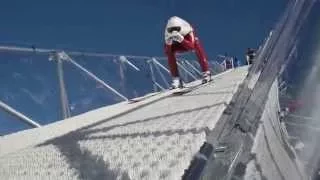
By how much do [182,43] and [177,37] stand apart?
0.29ft

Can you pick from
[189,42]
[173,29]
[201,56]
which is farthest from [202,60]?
[173,29]

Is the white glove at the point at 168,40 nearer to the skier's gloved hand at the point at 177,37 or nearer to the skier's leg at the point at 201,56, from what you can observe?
the skier's gloved hand at the point at 177,37

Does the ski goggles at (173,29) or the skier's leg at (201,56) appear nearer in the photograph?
the skier's leg at (201,56)

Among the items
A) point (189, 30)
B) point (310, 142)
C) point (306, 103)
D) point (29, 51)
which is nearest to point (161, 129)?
point (310, 142)

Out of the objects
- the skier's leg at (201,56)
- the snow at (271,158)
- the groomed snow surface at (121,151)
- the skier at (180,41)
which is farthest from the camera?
the skier at (180,41)

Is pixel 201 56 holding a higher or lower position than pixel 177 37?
lower

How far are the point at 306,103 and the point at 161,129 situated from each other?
6.19 feet

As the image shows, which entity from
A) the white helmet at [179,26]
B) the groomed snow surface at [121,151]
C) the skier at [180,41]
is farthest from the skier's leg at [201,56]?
the groomed snow surface at [121,151]

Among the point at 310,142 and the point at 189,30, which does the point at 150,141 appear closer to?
the point at 310,142

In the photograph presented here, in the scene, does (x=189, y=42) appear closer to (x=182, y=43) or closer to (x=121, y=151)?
(x=182, y=43)

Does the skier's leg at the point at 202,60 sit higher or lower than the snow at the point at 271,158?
higher

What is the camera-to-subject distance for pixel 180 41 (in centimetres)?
628

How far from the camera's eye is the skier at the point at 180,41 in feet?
20.5

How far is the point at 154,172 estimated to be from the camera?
1.83 meters
